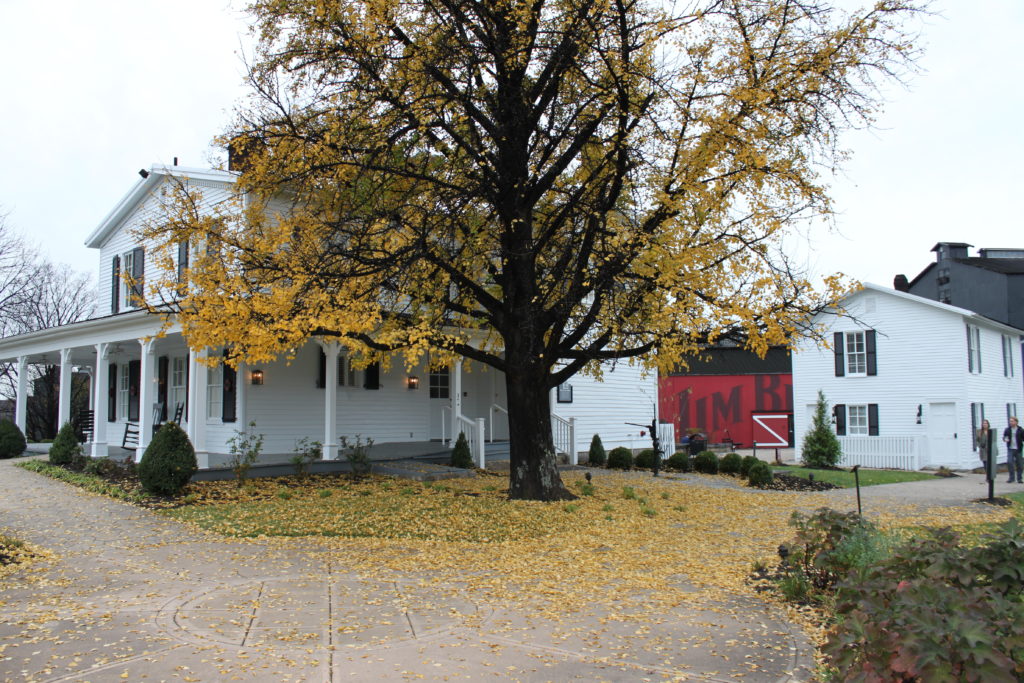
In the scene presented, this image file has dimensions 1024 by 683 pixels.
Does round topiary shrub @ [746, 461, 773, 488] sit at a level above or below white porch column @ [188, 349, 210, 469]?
below

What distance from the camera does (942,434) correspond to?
24250mm

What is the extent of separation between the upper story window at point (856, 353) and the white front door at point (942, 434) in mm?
2232

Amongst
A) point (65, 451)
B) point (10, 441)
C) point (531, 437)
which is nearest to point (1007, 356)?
point (531, 437)

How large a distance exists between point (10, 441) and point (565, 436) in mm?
14318

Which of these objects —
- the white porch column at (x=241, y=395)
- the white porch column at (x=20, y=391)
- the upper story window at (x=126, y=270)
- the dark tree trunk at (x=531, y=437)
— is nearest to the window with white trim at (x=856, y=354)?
the dark tree trunk at (x=531, y=437)

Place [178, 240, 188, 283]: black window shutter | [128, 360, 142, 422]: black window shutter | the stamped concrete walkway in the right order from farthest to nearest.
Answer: [128, 360, 142, 422]: black window shutter
[178, 240, 188, 283]: black window shutter
the stamped concrete walkway

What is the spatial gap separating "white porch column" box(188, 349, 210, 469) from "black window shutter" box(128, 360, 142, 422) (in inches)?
237

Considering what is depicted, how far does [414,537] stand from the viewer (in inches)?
358

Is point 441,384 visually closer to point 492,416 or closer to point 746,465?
point 492,416

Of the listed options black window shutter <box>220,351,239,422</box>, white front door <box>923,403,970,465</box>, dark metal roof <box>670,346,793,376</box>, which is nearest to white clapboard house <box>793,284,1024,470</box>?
white front door <box>923,403,970,465</box>

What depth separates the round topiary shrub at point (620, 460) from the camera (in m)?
18.4

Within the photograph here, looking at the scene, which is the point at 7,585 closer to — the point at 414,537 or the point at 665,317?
the point at 414,537

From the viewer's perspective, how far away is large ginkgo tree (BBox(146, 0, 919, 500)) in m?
9.75

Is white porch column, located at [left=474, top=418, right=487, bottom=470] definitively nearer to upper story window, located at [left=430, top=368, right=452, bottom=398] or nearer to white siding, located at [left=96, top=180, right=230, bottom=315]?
upper story window, located at [left=430, top=368, right=452, bottom=398]
